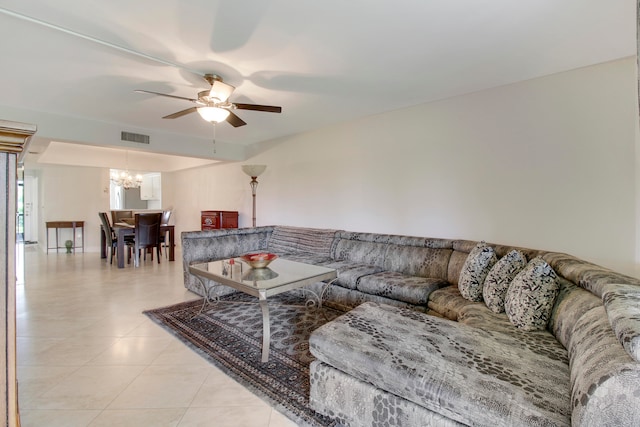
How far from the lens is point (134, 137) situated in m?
4.46

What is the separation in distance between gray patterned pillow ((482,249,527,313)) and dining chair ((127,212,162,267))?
5.46 m

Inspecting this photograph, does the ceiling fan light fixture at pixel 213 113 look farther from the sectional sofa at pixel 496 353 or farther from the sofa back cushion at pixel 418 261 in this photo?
the sofa back cushion at pixel 418 261

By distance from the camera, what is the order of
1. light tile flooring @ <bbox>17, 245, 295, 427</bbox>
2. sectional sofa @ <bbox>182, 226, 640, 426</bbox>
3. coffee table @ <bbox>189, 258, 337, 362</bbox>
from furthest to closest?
1. coffee table @ <bbox>189, 258, 337, 362</bbox>
2. light tile flooring @ <bbox>17, 245, 295, 427</bbox>
3. sectional sofa @ <bbox>182, 226, 640, 426</bbox>

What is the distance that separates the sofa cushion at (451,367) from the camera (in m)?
1.11

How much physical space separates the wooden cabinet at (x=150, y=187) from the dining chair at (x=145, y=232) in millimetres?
2776

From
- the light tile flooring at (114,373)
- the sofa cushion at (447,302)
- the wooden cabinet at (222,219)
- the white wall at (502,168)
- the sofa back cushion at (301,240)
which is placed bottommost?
the light tile flooring at (114,373)

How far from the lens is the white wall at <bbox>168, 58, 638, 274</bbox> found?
7.94 feet

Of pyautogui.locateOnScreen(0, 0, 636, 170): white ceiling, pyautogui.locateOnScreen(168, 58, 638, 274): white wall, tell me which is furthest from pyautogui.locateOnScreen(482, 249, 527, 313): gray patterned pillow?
pyautogui.locateOnScreen(0, 0, 636, 170): white ceiling

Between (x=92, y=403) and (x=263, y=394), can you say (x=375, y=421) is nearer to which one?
(x=263, y=394)

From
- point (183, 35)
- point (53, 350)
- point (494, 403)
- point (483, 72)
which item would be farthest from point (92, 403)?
point (483, 72)

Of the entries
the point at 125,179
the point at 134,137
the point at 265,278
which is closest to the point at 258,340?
the point at 265,278

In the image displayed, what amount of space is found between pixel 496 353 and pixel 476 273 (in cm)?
103

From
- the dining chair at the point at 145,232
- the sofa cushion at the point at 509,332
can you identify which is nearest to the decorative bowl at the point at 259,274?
the sofa cushion at the point at 509,332

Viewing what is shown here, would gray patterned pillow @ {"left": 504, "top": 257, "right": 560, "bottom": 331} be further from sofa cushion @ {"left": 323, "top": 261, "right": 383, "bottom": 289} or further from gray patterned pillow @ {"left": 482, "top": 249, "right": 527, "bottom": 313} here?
sofa cushion @ {"left": 323, "top": 261, "right": 383, "bottom": 289}
